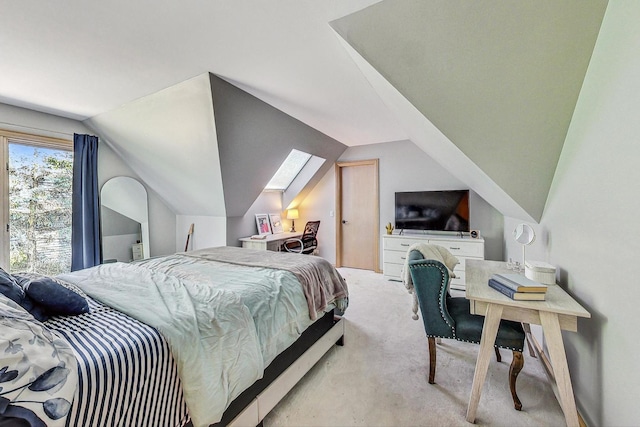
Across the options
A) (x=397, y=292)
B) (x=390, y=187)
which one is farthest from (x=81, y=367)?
(x=390, y=187)

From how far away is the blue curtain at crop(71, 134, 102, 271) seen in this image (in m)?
3.34

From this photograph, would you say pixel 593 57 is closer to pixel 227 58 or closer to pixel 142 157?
pixel 227 58

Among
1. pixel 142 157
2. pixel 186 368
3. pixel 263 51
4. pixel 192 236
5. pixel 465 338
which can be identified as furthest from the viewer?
pixel 192 236

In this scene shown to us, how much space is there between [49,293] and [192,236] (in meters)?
3.32

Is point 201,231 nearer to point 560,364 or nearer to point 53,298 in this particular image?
point 53,298

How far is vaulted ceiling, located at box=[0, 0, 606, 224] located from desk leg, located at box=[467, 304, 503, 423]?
1015 millimetres

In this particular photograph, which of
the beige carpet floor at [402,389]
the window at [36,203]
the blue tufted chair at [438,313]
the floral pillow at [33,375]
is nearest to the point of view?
the floral pillow at [33,375]

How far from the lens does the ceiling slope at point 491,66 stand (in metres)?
1.28

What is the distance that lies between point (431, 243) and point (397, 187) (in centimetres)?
129

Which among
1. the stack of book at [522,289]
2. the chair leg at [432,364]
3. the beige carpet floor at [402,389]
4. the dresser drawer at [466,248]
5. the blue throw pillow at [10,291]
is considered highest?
the blue throw pillow at [10,291]

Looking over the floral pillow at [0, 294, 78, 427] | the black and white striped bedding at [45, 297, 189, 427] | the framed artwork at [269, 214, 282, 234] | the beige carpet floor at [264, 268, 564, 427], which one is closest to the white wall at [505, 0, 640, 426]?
the beige carpet floor at [264, 268, 564, 427]

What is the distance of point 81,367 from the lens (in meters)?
0.87

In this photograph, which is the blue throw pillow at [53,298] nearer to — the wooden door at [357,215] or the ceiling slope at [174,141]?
the ceiling slope at [174,141]

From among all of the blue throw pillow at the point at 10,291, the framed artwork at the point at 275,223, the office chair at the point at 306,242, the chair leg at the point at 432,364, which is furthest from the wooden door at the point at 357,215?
the blue throw pillow at the point at 10,291
